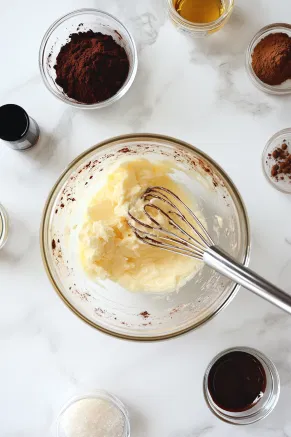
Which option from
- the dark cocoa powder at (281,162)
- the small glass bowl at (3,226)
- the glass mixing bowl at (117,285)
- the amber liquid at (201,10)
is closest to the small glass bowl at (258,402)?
the glass mixing bowl at (117,285)

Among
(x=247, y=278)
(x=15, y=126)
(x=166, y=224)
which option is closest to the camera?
(x=247, y=278)

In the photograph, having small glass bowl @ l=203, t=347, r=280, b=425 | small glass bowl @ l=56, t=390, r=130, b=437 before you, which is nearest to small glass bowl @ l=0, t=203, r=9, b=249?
small glass bowl @ l=56, t=390, r=130, b=437

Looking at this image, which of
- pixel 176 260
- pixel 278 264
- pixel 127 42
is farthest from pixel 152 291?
pixel 127 42

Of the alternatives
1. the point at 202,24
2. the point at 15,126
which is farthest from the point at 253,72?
the point at 15,126

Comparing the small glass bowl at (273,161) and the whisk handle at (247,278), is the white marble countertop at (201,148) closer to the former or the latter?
the small glass bowl at (273,161)

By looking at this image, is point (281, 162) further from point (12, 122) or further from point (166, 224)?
point (12, 122)

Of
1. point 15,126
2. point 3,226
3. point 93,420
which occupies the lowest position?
point 93,420

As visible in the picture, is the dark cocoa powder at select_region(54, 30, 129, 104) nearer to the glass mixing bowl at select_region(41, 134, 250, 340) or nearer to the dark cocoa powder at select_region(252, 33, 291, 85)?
the glass mixing bowl at select_region(41, 134, 250, 340)
